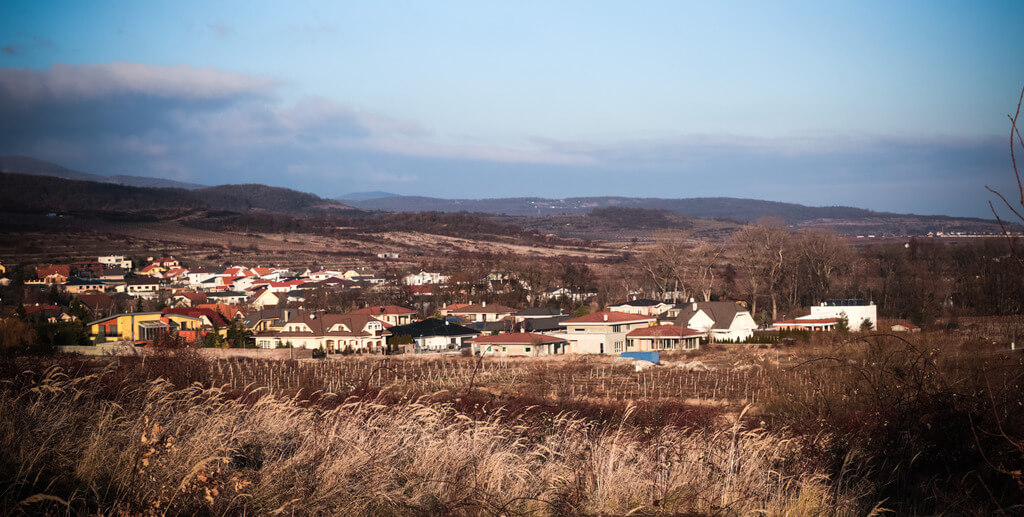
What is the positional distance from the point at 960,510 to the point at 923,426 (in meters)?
0.91

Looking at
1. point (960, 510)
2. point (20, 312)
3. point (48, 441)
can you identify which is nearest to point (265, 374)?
point (20, 312)

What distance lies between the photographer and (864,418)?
5734 mm

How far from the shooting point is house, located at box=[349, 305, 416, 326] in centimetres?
5112

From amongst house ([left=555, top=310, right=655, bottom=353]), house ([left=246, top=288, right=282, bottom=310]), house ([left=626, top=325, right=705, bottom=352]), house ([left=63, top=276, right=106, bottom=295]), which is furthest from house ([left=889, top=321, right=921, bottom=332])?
house ([left=63, top=276, right=106, bottom=295])

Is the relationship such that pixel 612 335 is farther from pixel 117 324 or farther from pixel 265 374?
pixel 117 324

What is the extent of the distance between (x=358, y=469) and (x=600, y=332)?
128 feet

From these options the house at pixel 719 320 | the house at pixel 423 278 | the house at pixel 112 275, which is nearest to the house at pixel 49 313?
the house at pixel 112 275

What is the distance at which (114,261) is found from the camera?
3644 inches

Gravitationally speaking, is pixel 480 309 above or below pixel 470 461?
below

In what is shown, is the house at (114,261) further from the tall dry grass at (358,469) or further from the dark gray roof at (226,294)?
the tall dry grass at (358,469)

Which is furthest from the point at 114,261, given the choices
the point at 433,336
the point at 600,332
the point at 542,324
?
the point at 600,332

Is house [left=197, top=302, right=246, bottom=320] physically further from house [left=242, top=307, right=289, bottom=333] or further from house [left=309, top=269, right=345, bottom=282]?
house [left=309, top=269, right=345, bottom=282]

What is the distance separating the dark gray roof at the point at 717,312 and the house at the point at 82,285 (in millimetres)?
52801

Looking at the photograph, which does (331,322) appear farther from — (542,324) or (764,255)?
(764,255)
